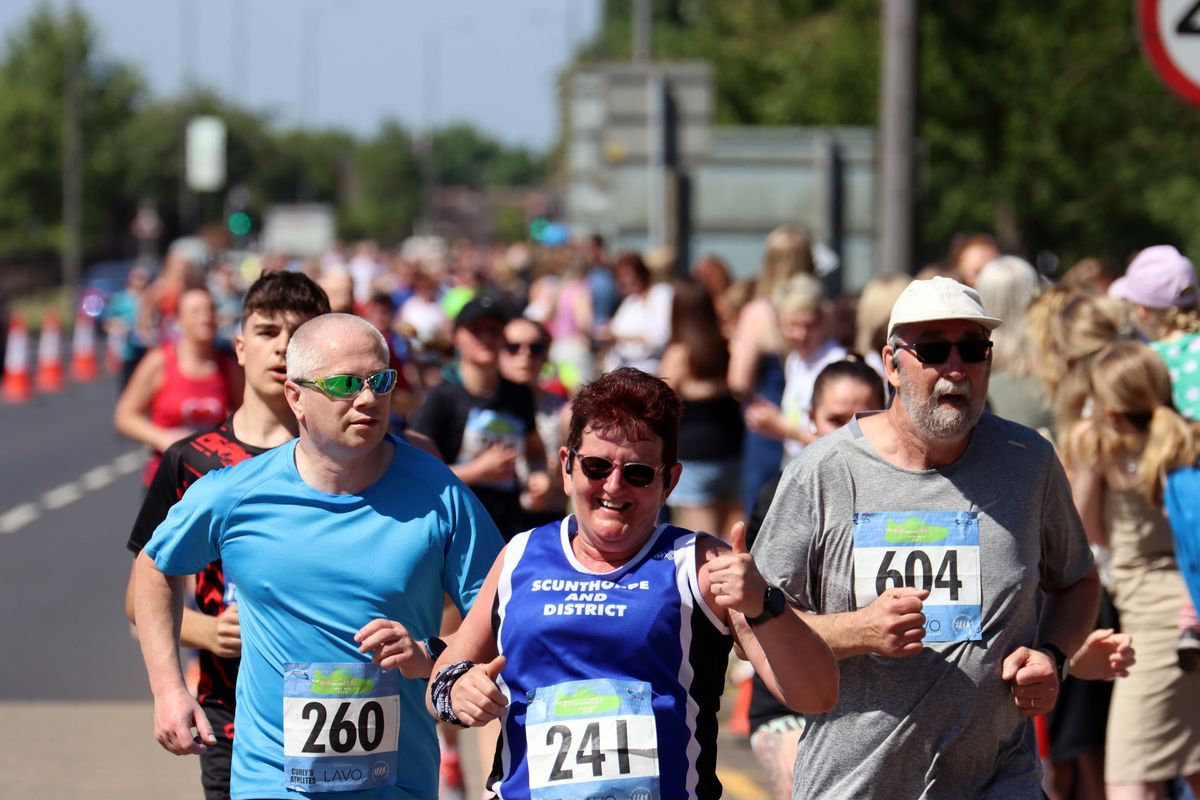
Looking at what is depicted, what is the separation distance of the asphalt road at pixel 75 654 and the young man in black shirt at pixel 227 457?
2.67 metres

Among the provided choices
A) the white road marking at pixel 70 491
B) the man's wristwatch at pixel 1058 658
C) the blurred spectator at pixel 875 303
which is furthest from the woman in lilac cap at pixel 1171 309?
the white road marking at pixel 70 491

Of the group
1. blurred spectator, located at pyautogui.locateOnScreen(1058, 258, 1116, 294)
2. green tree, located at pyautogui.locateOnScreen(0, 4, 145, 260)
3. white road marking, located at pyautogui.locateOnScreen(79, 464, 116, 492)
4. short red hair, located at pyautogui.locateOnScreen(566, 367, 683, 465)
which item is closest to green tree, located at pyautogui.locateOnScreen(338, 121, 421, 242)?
green tree, located at pyautogui.locateOnScreen(0, 4, 145, 260)

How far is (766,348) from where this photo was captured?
10281mm

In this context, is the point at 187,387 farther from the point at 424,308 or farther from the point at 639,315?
the point at 424,308

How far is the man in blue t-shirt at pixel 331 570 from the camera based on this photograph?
4.51m

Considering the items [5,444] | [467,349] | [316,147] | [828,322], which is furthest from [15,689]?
[316,147]

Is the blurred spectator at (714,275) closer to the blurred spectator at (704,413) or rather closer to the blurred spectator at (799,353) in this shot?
the blurred spectator at (704,413)

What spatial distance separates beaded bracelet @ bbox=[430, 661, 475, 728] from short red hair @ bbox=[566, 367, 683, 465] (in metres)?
0.51

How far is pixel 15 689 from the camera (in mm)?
9852

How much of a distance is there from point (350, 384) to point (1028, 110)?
2598 centimetres

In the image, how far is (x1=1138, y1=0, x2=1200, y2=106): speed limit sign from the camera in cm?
652

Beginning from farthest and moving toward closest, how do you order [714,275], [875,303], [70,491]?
[70,491], [714,275], [875,303]

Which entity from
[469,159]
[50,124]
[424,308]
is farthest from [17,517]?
[469,159]

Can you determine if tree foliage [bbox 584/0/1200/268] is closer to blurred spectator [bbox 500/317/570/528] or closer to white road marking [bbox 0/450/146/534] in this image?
white road marking [bbox 0/450/146/534]
